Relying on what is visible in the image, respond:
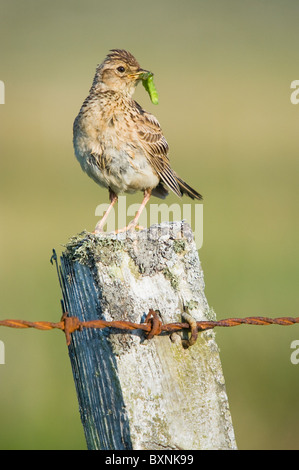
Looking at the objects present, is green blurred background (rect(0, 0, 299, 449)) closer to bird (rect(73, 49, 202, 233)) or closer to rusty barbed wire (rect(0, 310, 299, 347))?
bird (rect(73, 49, 202, 233))

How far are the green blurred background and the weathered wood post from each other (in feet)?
13.4

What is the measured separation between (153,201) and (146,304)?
7.23m

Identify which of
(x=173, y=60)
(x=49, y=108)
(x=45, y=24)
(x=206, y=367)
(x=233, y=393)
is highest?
(x=45, y=24)

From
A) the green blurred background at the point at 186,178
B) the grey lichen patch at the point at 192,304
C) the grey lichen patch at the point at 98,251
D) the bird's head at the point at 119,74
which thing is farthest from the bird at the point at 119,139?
the green blurred background at the point at 186,178

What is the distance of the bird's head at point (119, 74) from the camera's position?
6113 mm

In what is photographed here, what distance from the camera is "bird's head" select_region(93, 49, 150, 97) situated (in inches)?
241

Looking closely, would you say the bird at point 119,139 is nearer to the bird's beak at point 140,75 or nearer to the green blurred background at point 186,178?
the bird's beak at point 140,75

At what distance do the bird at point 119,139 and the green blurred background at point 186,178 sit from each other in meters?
2.54

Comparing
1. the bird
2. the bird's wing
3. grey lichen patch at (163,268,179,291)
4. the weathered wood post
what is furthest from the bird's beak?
grey lichen patch at (163,268,179,291)

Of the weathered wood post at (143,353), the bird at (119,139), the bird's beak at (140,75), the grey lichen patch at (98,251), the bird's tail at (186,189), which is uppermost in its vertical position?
the bird's beak at (140,75)

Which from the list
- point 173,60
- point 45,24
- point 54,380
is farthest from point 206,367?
point 45,24

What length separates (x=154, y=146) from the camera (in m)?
6.07

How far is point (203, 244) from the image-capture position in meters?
11.0
